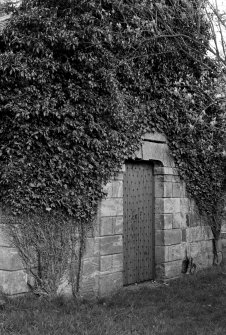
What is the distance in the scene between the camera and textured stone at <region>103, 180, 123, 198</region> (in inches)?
293

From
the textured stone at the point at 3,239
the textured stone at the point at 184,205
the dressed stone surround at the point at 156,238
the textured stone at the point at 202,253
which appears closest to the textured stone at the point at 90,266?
the dressed stone surround at the point at 156,238

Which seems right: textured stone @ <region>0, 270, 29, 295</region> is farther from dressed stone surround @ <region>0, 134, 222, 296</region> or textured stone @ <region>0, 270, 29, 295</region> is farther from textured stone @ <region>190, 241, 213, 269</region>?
textured stone @ <region>190, 241, 213, 269</region>

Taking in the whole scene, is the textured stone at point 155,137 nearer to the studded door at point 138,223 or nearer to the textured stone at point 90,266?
the studded door at point 138,223

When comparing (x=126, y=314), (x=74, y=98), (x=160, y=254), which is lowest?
(x=126, y=314)

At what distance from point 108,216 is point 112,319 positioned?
2.05m

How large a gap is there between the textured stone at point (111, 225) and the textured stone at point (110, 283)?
65cm

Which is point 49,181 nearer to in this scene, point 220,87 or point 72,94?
point 72,94

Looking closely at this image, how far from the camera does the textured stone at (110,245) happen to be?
7.30 m

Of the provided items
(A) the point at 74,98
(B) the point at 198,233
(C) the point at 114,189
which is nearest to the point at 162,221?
(B) the point at 198,233

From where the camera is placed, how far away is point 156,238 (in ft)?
28.6

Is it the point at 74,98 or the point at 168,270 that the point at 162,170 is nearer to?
the point at 168,270

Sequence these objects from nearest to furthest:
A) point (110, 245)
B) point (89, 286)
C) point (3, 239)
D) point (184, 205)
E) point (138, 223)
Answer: point (3, 239)
point (89, 286)
point (110, 245)
point (138, 223)
point (184, 205)

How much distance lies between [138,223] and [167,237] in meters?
0.68

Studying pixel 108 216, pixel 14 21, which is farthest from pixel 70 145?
pixel 14 21
